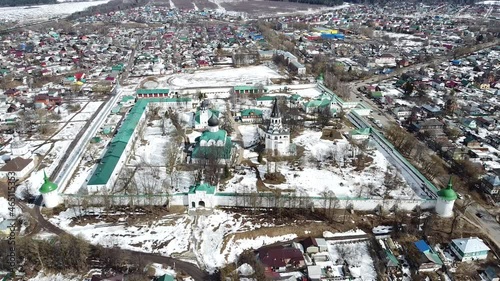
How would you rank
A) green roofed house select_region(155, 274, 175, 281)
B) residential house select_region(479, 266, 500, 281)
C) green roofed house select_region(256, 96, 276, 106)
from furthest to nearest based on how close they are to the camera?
green roofed house select_region(256, 96, 276, 106)
residential house select_region(479, 266, 500, 281)
green roofed house select_region(155, 274, 175, 281)

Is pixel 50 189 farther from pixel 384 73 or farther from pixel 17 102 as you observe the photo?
pixel 384 73

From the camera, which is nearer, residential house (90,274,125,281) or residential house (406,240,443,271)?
residential house (90,274,125,281)

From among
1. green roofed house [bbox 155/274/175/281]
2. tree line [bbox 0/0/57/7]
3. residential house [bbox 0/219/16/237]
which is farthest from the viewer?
tree line [bbox 0/0/57/7]

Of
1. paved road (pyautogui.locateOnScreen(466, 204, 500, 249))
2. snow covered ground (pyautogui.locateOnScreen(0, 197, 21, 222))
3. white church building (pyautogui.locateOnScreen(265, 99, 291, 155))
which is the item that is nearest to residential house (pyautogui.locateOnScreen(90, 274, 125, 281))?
snow covered ground (pyautogui.locateOnScreen(0, 197, 21, 222))

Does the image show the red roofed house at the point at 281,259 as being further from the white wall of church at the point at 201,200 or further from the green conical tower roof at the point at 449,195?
the green conical tower roof at the point at 449,195

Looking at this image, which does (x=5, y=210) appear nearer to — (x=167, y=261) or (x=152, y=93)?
(x=167, y=261)

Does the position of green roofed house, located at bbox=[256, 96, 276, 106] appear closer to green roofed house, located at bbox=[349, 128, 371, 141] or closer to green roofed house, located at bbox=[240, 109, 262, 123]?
green roofed house, located at bbox=[240, 109, 262, 123]

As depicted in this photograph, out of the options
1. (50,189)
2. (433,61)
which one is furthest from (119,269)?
(433,61)

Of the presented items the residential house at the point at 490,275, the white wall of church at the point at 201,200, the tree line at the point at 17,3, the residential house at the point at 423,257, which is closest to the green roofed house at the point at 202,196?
the white wall of church at the point at 201,200
